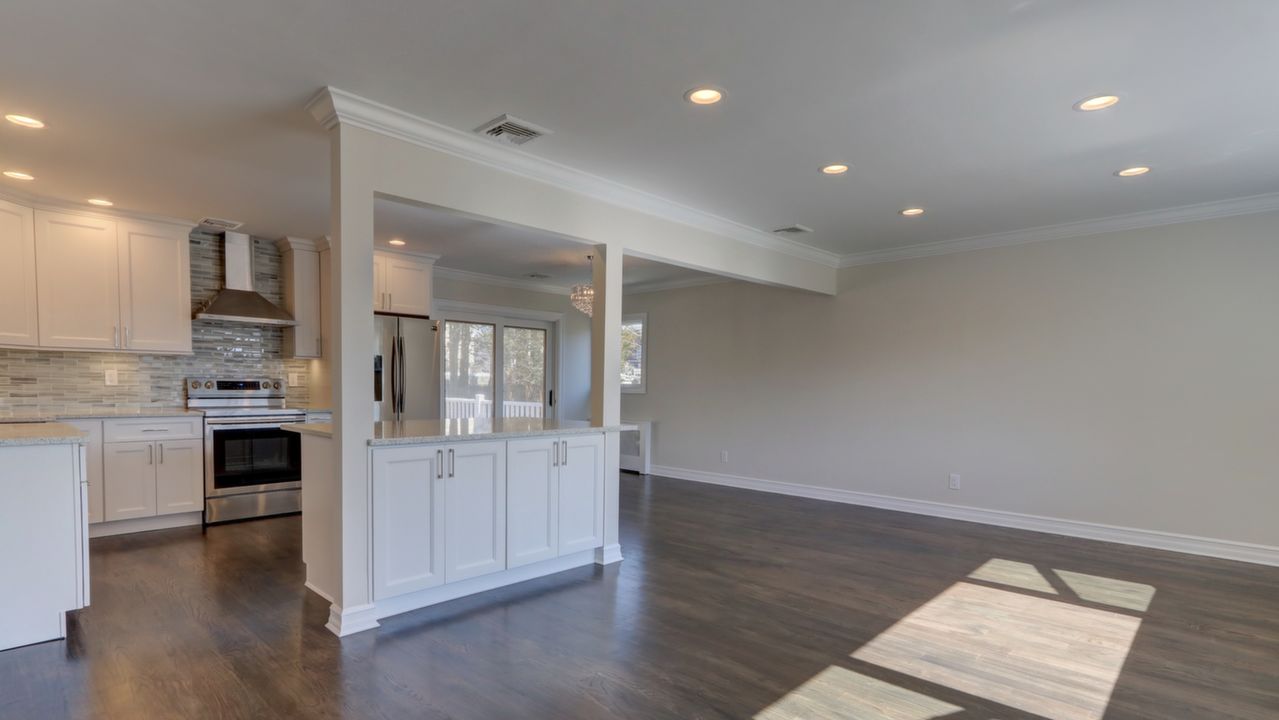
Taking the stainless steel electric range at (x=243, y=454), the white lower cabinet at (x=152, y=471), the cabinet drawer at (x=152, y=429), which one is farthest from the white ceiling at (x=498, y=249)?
the white lower cabinet at (x=152, y=471)

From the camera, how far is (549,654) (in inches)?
104

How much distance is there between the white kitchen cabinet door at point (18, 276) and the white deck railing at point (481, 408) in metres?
3.40

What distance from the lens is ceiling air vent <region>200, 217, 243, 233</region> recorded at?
4.78 m

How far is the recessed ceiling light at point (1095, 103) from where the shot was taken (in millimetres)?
2665

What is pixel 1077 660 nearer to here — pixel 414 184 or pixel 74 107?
pixel 414 184

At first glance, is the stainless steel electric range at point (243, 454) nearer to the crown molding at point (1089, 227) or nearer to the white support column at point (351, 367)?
the white support column at point (351, 367)

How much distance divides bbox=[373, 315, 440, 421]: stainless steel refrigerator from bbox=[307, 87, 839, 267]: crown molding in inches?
114

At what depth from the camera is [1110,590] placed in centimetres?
355

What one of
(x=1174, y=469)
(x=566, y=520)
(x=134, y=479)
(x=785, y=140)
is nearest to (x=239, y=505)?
(x=134, y=479)

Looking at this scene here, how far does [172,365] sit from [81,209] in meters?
1.34

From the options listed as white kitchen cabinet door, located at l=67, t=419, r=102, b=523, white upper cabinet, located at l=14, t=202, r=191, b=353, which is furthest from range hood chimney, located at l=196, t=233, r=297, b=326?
white kitchen cabinet door, located at l=67, t=419, r=102, b=523

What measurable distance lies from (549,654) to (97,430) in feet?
12.9

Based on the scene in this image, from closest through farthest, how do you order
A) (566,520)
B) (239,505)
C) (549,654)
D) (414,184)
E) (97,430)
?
(549,654) → (414,184) → (566,520) → (97,430) → (239,505)

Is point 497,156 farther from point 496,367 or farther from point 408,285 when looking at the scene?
point 496,367
